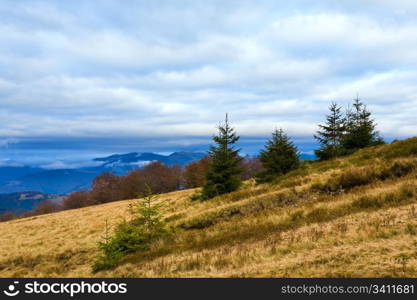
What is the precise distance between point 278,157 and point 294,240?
1593 centimetres

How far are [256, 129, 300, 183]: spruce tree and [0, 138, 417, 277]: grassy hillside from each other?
486 cm

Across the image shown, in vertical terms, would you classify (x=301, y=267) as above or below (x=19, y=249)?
above

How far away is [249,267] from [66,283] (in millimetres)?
4463

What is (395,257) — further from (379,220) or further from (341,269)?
(379,220)

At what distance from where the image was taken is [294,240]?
26.9ft

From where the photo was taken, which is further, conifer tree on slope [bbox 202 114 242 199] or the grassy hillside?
conifer tree on slope [bbox 202 114 242 199]

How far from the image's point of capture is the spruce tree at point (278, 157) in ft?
75.6

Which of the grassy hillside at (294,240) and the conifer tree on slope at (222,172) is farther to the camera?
the conifer tree on slope at (222,172)

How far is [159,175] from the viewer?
9331 centimetres

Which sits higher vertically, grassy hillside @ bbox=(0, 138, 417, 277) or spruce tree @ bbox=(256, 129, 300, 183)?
spruce tree @ bbox=(256, 129, 300, 183)

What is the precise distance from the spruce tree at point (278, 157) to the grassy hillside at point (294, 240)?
15.9 ft

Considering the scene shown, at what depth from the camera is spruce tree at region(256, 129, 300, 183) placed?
23031mm

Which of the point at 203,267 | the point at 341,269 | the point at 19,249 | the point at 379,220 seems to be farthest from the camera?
the point at 19,249

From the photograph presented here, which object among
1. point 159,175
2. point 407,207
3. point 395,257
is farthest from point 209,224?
point 159,175
